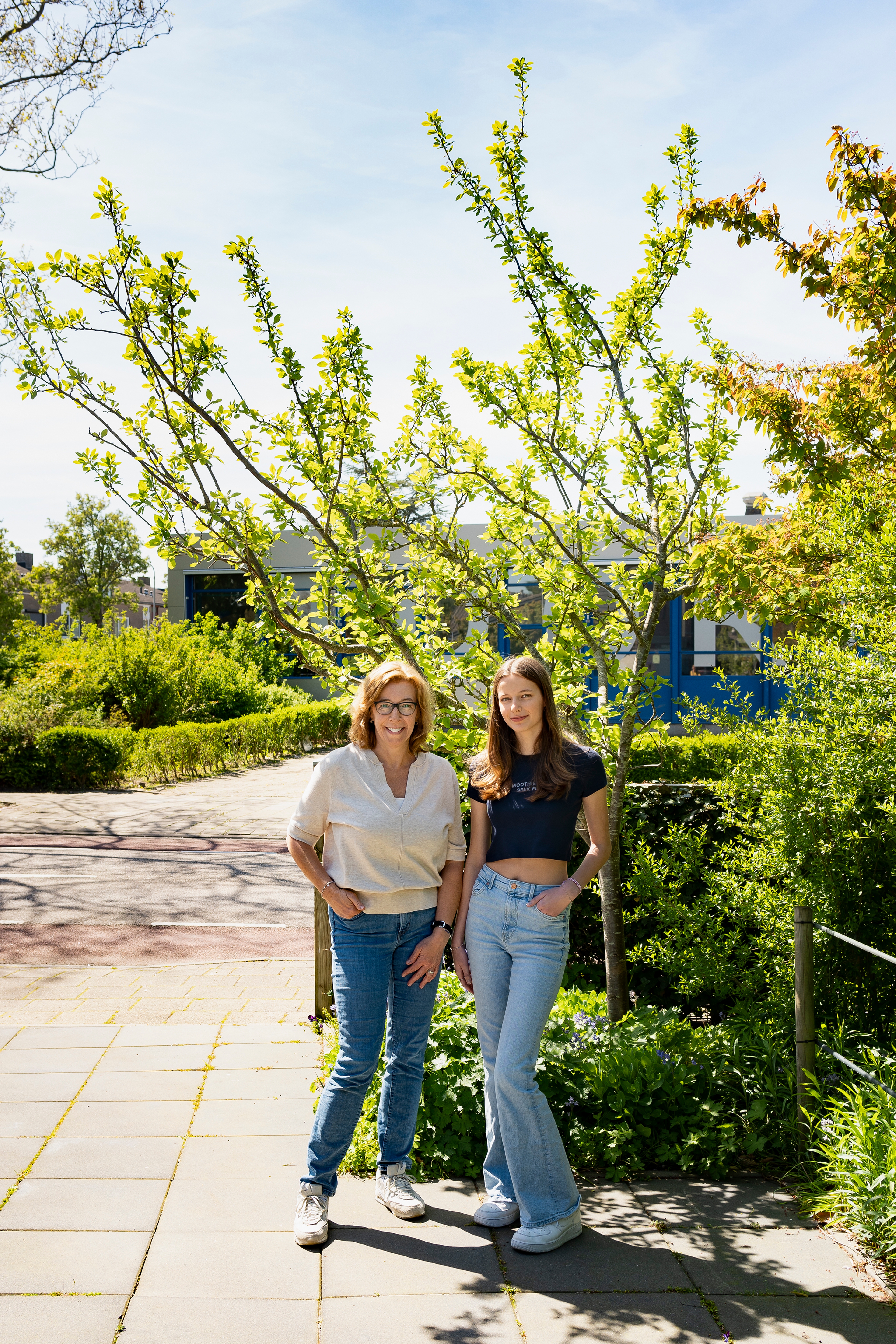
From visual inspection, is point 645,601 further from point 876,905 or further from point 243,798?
point 243,798

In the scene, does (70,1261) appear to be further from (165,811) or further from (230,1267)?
(165,811)

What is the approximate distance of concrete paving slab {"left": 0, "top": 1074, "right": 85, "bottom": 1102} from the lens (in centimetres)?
412

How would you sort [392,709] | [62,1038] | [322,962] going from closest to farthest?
[392,709] → [62,1038] → [322,962]

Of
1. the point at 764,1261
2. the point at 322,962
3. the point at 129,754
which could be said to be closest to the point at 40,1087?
the point at 322,962

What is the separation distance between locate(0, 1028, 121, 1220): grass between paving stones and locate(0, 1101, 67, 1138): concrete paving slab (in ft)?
0.04

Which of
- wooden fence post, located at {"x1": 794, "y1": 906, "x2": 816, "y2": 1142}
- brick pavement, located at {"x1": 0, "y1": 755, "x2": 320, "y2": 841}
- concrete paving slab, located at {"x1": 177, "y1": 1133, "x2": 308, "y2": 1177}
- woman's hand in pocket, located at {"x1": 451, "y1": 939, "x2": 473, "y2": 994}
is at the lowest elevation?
brick pavement, located at {"x1": 0, "y1": 755, "x2": 320, "y2": 841}

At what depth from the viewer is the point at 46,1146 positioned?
3664mm

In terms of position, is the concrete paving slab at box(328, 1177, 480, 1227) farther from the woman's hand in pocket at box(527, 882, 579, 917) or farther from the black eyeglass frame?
the black eyeglass frame

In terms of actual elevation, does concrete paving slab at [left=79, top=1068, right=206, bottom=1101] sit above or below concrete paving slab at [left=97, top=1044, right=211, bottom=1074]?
above

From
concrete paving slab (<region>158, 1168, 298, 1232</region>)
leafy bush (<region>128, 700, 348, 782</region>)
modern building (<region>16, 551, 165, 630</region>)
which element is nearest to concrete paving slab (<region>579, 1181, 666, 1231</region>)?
concrete paving slab (<region>158, 1168, 298, 1232</region>)

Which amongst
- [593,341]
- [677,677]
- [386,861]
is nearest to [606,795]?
[386,861]

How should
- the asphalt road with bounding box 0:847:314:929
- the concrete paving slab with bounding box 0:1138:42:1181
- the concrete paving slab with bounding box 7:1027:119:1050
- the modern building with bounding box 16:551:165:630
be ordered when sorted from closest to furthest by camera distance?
the concrete paving slab with bounding box 0:1138:42:1181 → the concrete paving slab with bounding box 7:1027:119:1050 → the asphalt road with bounding box 0:847:314:929 → the modern building with bounding box 16:551:165:630

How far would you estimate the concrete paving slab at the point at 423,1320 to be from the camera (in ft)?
8.36

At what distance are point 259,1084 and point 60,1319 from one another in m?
1.77
